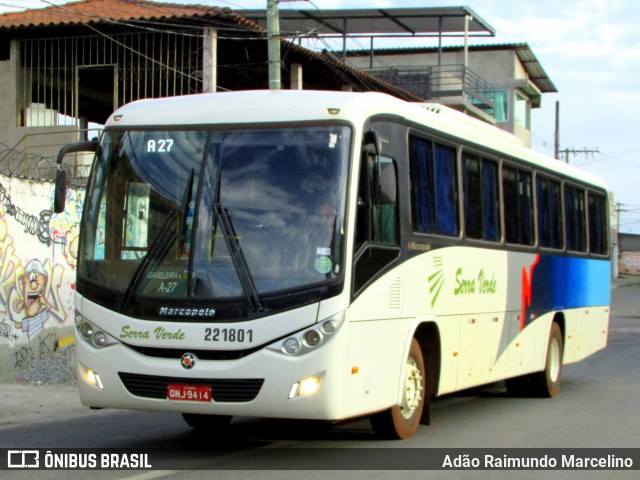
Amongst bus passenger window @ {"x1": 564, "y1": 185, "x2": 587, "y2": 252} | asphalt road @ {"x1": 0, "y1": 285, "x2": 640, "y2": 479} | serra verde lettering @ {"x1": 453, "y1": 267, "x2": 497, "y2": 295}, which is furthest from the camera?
bus passenger window @ {"x1": 564, "y1": 185, "x2": 587, "y2": 252}

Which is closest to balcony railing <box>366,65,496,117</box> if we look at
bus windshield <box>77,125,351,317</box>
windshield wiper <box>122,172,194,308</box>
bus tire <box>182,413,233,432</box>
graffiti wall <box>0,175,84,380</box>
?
graffiti wall <box>0,175,84,380</box>

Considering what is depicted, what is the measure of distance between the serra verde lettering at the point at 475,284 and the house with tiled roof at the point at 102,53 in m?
10.5

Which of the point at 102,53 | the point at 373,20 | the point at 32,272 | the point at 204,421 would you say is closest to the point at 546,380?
the point at 204,421

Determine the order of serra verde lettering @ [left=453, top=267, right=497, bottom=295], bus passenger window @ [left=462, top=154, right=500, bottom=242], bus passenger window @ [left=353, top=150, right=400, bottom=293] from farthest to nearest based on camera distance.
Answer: bus passenger window @ [left=462, top=154, right=500, bottom=242], serra verde lettering @ [left=453, top=267, right=497, bottom=295], bus passenger window @ [left=353, top=150, right=400, bottom=293]

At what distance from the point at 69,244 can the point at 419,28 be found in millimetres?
21330

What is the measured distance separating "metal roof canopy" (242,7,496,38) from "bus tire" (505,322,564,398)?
20.5 metres

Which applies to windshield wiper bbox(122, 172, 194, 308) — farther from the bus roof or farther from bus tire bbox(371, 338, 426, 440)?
bus tire bbox(371, 338, 426, 440)

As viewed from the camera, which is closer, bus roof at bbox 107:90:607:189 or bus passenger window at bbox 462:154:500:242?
bus roof at bbox 107:90:607:189

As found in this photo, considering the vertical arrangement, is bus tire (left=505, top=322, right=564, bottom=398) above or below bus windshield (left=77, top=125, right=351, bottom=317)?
below

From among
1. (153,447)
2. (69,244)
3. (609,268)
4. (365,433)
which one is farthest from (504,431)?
(69,244)

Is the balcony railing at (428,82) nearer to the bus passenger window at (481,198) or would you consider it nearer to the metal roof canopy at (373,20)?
the metal roof canopy at (373,20)

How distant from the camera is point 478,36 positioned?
39.0m

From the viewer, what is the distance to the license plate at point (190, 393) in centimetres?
812

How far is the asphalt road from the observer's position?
8352 millimetres
